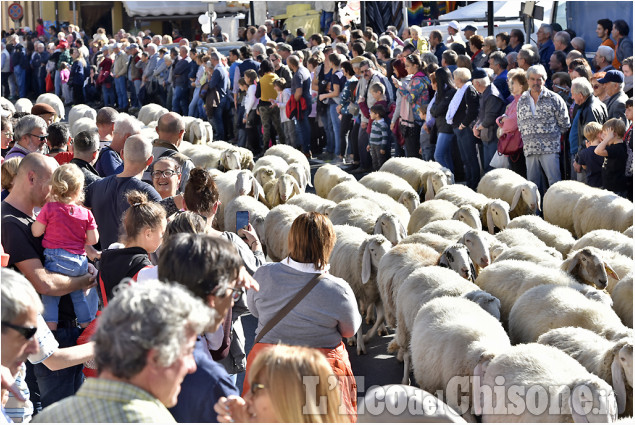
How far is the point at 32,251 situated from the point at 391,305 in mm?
3252

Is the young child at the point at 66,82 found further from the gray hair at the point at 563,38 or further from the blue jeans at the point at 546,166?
the blue jeans at the point at 546,166

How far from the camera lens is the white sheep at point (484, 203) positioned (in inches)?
355

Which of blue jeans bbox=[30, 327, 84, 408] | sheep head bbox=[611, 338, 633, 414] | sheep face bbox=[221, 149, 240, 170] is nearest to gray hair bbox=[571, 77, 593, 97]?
sheep face bbox=[221, 149, 240, 170]

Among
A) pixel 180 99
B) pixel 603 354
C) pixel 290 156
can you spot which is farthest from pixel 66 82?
pixel 603 354

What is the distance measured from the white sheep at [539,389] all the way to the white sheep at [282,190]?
538 cm

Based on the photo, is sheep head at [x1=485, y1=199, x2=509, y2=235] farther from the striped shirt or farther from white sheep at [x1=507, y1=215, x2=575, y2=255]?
the striped shirt

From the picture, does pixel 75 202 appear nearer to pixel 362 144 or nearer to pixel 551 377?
pixel 551 377

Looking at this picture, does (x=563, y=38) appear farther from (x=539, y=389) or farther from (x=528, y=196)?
(x=539, y=389)

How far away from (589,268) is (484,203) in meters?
2.94

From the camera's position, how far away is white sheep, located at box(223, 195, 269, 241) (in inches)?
362

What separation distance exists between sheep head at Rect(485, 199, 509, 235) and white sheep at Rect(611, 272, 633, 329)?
7.68ft

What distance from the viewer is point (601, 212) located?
8.81 metres

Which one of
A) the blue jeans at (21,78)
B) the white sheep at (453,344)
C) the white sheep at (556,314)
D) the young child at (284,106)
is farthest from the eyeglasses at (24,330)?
the blue jeans at (21,78)

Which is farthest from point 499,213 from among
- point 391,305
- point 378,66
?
point 378,66
